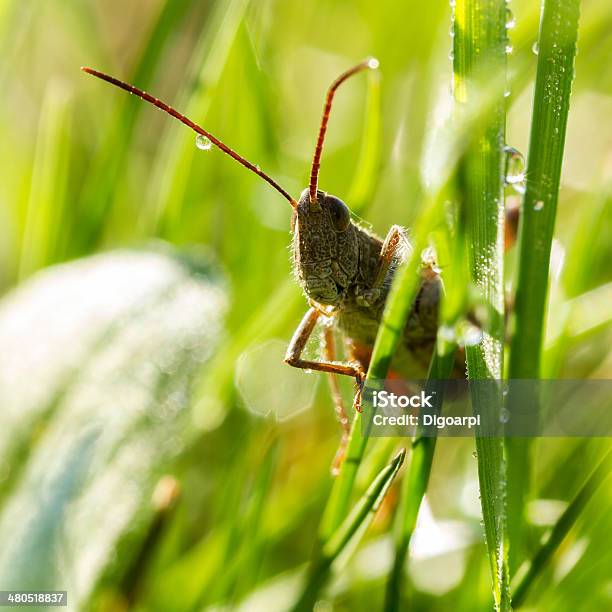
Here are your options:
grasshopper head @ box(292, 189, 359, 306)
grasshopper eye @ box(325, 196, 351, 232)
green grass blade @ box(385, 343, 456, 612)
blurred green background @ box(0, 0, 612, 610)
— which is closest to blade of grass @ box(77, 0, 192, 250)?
blurred green background @ box(0, 0, 612, 610)

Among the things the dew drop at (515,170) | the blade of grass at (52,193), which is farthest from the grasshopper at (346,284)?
the blade of grass at (52,193)

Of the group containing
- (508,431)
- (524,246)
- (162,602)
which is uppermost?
(524,246)

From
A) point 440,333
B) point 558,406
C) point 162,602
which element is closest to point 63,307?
point 162,602

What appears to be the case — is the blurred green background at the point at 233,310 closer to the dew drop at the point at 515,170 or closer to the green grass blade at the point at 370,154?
the green grass blade at the point at 370,154

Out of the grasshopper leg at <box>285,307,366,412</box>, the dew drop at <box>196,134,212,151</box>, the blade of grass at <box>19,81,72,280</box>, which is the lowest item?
the grasshopper leg at <box>285,307,366,412</box>

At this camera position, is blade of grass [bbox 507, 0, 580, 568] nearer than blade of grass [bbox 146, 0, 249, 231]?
Yes

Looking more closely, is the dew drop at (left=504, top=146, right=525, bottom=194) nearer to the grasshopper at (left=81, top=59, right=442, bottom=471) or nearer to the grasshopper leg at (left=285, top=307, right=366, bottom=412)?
the grasshopper at (left=81, top=59, right=442, bottom=471)

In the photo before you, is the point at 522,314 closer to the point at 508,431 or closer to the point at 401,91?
the point at 508,431
